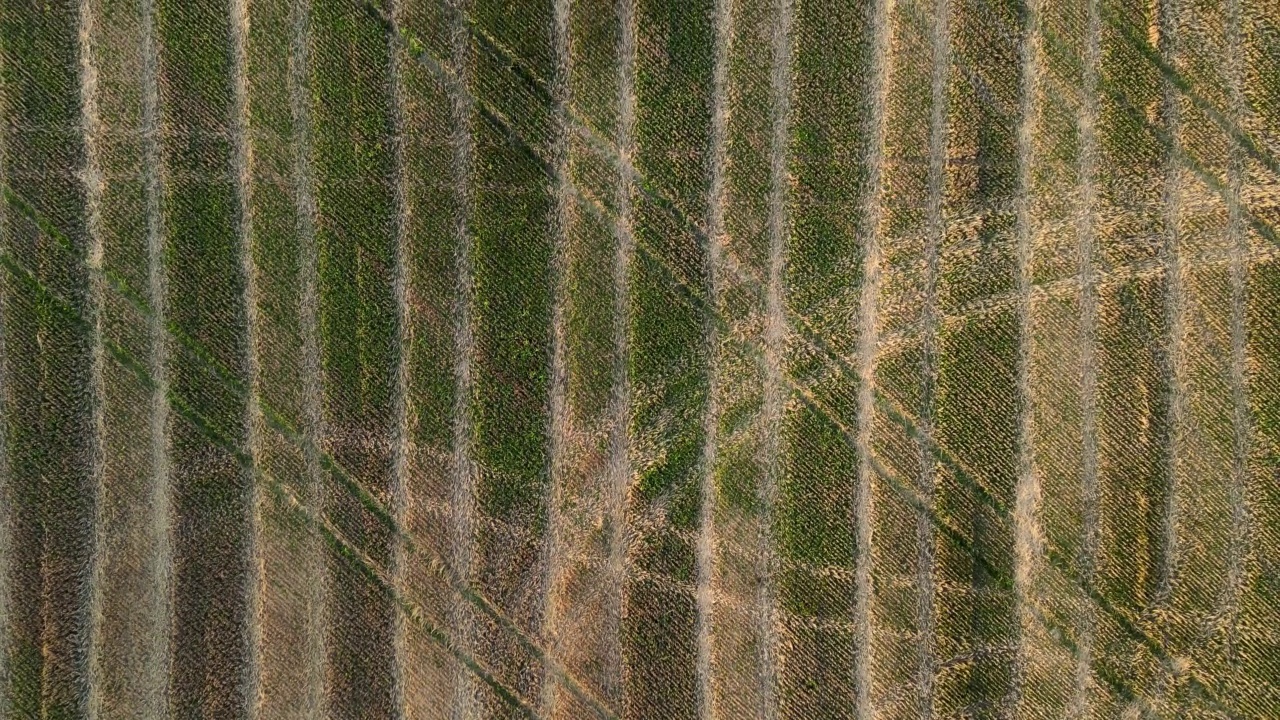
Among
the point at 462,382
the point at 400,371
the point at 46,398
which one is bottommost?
the point at 46,398

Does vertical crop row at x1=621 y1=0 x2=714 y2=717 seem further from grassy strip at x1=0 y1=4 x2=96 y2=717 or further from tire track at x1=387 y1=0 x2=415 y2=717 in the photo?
grassy strip at x1=0 y1=4 x2=96 y2=717

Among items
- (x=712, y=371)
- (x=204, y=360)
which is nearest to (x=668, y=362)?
(x=712, y=371)

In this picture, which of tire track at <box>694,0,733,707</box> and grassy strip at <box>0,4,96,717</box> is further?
tire track at <box>694,0,733,707</box>

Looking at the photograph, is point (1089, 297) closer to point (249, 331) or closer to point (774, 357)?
point (774, 357)

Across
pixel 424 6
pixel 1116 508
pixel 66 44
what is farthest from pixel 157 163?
pixel 1116 508

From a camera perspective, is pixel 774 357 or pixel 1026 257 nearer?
pixel 1026 257

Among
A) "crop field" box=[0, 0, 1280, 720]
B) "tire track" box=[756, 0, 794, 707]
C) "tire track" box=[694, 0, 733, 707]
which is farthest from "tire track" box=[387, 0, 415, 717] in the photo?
"tire track" box=[756, 0, 794, 707]

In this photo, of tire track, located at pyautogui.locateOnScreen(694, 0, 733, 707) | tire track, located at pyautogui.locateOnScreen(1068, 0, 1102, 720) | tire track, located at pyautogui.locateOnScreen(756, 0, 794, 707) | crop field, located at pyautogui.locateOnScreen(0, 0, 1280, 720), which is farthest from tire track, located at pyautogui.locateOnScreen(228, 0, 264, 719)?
tire track, located at pyautogui.locateOnScreen(1068, 0, 1102, 720)
